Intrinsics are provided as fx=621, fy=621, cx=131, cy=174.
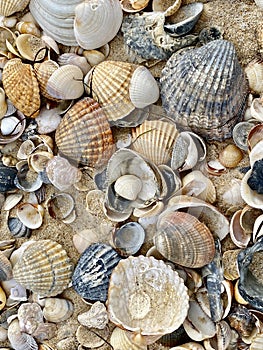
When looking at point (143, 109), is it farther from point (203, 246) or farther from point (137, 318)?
point (137, 318)

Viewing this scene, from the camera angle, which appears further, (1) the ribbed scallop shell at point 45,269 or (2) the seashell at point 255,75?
(1) the ribbed scallop shell at point 45,269

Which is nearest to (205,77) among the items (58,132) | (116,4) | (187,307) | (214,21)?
(214,21)

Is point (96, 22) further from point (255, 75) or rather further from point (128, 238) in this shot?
point (128, 238)

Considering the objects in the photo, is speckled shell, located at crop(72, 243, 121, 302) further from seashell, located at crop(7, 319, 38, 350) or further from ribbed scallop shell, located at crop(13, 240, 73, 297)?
seashell, located at crop(7, 319, 38, 350)

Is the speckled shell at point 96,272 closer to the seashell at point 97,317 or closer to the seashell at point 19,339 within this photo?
the seashell at point 97,317

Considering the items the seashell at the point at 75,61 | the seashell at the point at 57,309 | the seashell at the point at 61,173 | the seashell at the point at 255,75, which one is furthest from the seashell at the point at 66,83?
the seashell at the point at 57,309

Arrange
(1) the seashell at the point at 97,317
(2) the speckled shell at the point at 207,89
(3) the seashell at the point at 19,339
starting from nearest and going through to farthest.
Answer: (2) the speckled shell at the point at 207,89 → (1) the seashell at the point at 97,317 → (3) the seashell at the point at 19,339
